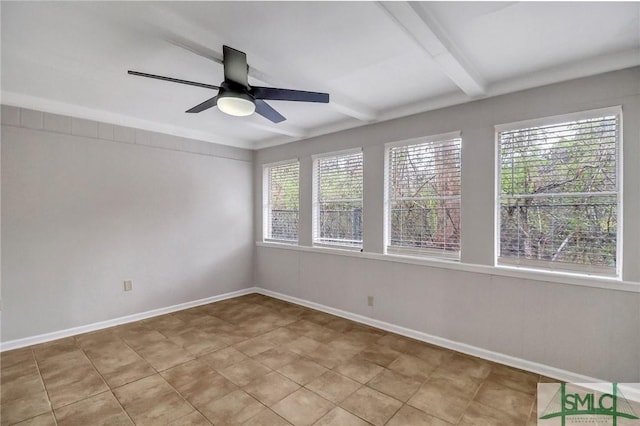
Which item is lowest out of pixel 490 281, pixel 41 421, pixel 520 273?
pixel 41 421

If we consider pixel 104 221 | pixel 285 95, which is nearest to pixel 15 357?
pixel 104 221

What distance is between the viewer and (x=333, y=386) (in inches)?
97.4

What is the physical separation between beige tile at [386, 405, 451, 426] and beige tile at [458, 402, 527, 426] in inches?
6.7

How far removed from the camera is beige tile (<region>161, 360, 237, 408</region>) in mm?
2334

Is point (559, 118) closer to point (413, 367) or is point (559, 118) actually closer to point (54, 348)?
point (413, 367)

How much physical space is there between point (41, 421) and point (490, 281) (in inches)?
147

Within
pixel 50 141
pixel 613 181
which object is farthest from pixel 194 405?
pixel 613 181

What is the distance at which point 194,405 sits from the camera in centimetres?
223

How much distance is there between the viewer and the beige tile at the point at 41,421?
6.69 feet

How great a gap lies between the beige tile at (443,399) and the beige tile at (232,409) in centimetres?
117

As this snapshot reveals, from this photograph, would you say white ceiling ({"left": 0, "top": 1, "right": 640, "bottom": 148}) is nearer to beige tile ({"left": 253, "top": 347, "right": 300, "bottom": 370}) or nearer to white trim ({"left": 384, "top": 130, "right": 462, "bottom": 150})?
white trim ({"left": 384, "top": 130, "right": 462, "bottom": 150})

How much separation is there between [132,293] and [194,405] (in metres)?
2.35

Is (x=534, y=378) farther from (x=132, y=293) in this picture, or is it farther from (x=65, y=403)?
(x=132, y=293)

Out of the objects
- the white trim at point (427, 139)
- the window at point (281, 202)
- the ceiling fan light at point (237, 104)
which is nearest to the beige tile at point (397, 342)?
the window at point (281, 202)
